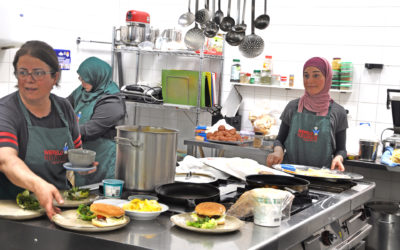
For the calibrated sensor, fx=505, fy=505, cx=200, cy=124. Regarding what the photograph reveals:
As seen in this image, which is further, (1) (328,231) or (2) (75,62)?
(2) (75,62)

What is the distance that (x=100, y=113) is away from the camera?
439cm

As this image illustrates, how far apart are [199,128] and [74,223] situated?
383cm

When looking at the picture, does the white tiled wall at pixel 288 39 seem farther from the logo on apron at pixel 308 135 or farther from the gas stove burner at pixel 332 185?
the gas stove burner at pixel 332 185

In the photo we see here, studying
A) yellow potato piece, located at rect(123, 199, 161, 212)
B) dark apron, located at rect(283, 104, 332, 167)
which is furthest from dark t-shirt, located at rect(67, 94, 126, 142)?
yellow potato piece, located at rect(123, 199, 161, 212)

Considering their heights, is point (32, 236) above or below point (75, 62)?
below

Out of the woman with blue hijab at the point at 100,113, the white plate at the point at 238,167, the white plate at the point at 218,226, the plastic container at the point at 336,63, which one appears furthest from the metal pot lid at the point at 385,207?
the white plate at the point at 218,226

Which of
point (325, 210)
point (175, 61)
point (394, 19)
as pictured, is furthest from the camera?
point (175, 61)

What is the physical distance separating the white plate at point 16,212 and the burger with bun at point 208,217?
586mm

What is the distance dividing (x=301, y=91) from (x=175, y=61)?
183 centimetres

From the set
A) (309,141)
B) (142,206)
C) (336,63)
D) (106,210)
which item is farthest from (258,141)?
(106,210)

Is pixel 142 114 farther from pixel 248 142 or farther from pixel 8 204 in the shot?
pixel 8 204

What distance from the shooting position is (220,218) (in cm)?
195

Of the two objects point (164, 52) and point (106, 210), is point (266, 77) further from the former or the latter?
point (106, 210)

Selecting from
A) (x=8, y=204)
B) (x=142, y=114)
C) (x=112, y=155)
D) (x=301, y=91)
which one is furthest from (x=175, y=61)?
(x=8, y=204)
